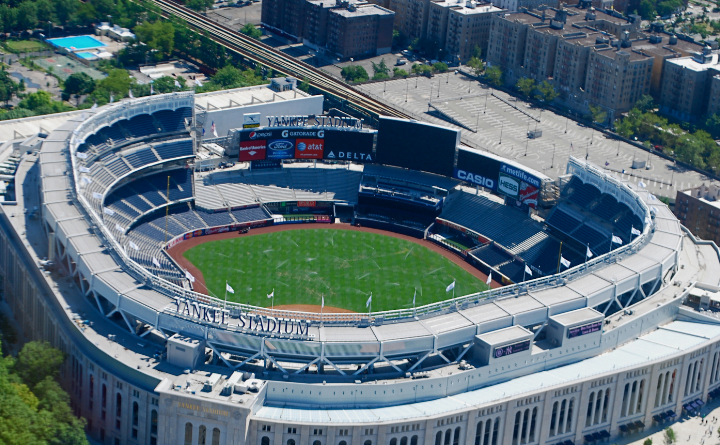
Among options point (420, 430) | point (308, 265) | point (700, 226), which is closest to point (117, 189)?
point (308, 265)

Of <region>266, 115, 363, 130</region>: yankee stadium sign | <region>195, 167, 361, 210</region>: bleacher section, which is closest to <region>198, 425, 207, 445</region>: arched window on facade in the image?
<region>195, 167, 361, 210</region>: bleacher section

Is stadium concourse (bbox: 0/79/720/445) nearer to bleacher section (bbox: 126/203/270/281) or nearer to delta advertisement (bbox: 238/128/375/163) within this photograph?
bleacher section (bbox: 126/203/270/281)

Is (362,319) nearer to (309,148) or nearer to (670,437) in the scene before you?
(670,437)

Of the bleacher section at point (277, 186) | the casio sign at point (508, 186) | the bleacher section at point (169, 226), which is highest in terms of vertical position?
the casio sign at point (508, 186)

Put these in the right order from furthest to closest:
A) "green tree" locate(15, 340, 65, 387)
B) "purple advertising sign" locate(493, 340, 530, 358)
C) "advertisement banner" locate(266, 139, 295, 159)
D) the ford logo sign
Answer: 1. "advertisement banner" locate(266, 139, 295, 159)
2. the ford logo sign
3. "purple advertising sign" locate(493, 340, 530, 358)
4. "green tree" locate(15, 340, 65, 387)

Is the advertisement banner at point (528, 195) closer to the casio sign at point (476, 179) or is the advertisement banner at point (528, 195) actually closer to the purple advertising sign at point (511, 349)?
the casio sign at point (476, 179)

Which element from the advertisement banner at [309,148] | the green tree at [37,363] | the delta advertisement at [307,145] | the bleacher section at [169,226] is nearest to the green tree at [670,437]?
the bleacher section at [169,226]

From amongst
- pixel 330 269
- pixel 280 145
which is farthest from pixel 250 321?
pixel 280 145
